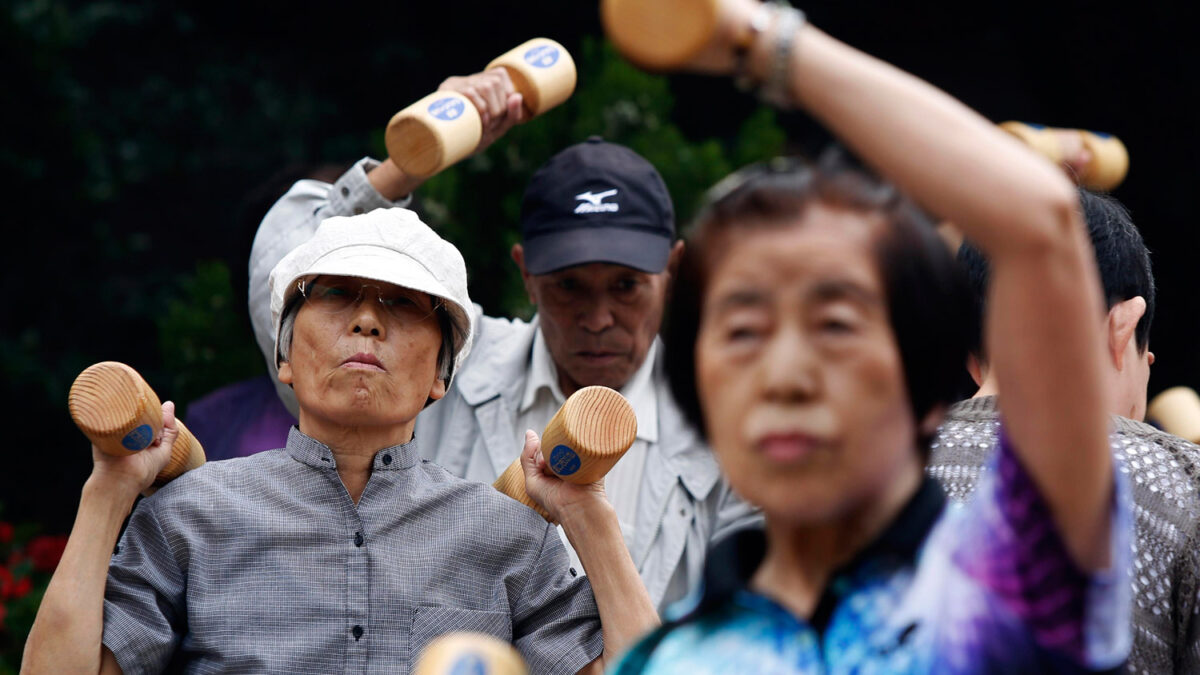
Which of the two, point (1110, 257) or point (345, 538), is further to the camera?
point (1110, 257)

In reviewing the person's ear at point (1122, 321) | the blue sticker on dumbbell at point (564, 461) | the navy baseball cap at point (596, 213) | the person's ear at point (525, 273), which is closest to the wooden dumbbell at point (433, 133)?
the navy baseball cap at point (596, 213)

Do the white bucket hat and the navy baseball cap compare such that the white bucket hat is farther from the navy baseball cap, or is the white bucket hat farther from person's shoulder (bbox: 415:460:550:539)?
the navy baseball cap

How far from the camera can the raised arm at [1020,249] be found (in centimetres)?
101

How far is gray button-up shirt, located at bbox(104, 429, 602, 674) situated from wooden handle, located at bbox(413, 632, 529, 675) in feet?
2.91

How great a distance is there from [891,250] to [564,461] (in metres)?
1.05

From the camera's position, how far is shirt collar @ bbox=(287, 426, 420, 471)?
7.06ft

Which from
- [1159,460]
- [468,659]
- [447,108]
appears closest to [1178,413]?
[1159,460]

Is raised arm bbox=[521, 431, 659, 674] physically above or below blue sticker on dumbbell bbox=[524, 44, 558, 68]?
below

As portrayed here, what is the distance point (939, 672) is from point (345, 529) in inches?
48.0

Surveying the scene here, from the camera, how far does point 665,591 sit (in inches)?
108

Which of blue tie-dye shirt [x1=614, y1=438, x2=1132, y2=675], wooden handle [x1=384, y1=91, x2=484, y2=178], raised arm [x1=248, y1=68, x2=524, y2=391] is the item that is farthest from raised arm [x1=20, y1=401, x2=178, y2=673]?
blue tie-dye shirt [x1=614, y1=438, x2=1132, y2=675]

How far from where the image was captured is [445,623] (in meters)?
2.02

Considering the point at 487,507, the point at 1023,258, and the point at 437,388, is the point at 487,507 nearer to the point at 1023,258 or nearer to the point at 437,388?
the point at 437,388

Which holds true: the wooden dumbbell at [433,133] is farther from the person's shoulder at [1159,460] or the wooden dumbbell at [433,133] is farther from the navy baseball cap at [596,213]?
the person's shoulder at [1159,460]
